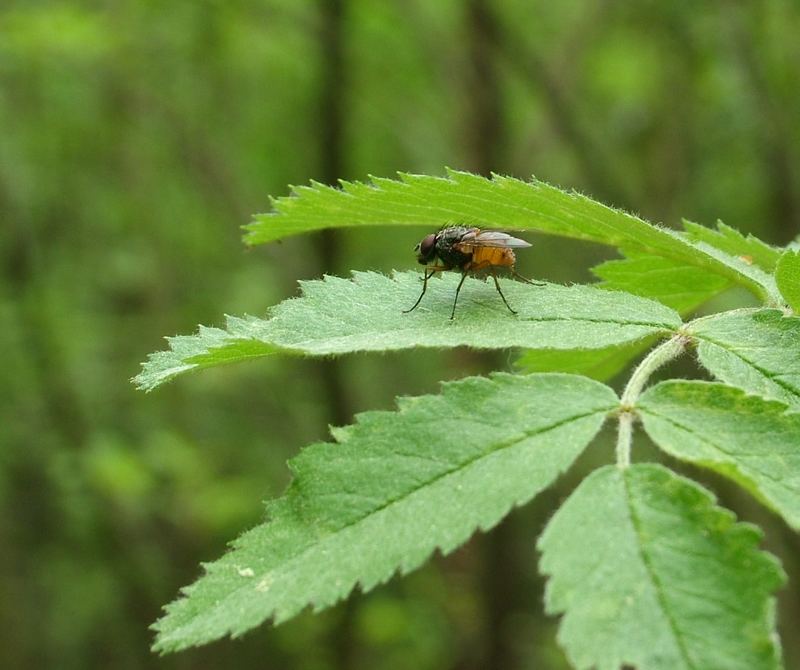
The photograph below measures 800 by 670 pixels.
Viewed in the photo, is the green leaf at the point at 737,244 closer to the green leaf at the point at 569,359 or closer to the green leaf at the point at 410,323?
the green leaf at the point at 569,359

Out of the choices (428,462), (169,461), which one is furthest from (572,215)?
(169,461)

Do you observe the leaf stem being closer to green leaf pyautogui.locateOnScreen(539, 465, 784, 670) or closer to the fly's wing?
green leaf pyautogui.locateOnScreen(539, 465, 784, 670)

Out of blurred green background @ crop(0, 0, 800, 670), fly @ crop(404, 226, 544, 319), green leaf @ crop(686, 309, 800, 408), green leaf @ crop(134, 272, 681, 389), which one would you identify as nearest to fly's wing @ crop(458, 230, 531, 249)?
fly @ crop(404, 226, 544, 319)

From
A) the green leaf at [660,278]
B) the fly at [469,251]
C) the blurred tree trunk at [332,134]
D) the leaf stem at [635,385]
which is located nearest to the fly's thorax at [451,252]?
the fly at [469,251]

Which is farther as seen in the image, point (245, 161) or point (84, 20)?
point (245, 161)

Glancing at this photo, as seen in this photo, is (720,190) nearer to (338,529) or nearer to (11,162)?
(11,162)
